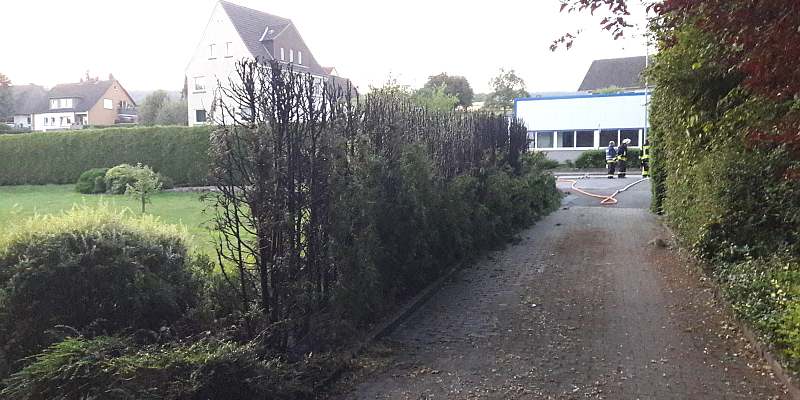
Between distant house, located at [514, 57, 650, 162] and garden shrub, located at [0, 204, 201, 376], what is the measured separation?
36.2 metres

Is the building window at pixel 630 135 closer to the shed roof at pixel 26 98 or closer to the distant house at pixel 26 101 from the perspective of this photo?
the distant house at pixel 26 101

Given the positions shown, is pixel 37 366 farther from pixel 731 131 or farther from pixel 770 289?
pixel 731 131

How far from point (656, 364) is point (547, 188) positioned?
40.6ft

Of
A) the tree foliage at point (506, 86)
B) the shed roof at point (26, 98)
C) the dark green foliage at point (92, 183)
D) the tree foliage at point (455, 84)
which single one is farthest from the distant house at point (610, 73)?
the shed roof at point (26, 98)

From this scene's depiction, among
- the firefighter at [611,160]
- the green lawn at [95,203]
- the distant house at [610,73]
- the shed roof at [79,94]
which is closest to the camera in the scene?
the green lawn at [95,203]

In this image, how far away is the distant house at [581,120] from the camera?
40.1 meters

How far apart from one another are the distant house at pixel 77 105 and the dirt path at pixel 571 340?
70.9 meters

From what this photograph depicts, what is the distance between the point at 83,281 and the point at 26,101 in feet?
268

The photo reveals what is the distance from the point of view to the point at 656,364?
524cm

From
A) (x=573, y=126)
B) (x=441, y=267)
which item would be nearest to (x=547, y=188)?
(x=441, y=267)

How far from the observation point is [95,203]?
752 inches

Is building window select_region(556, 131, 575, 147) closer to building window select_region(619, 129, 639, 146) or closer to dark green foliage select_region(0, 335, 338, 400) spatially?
building window select_region(619, 129, 639, 146)

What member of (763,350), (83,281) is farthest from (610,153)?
(83,281)

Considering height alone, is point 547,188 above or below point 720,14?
below
